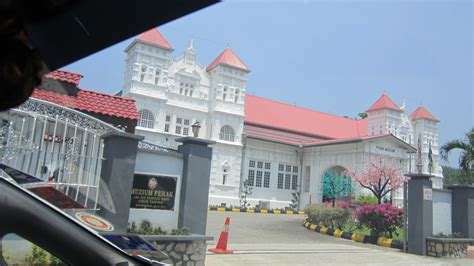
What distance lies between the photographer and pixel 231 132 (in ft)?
108

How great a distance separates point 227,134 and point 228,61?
18.8ft

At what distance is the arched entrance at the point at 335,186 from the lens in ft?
105

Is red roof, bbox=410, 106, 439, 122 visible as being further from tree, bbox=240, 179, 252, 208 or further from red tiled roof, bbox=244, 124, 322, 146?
tree, bbox=240, 179, 252, 208

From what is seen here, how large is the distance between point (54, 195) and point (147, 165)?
Result: 5.15 metres

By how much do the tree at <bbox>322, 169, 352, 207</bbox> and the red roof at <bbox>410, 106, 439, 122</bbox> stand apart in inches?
630

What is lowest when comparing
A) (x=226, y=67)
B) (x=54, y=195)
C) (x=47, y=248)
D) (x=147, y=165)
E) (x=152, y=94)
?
(x=47, y=248)

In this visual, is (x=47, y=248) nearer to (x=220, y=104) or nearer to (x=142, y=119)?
(x=142, y=119)

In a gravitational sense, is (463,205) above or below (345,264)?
above

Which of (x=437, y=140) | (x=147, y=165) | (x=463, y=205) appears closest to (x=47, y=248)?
(x=147, y=165)

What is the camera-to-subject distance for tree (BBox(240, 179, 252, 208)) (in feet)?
103

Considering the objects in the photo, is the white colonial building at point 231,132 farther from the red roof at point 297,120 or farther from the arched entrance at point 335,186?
the arched entrance at point 335,186

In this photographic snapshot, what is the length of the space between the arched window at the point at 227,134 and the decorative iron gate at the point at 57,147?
25160 millimetres

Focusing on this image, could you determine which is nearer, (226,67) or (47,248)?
(47,248)

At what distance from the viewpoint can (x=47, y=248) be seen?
77.3 inches
